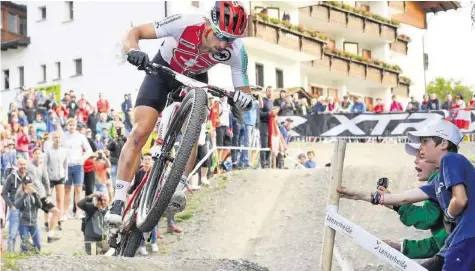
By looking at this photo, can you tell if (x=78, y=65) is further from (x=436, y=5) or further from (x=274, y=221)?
(x=436, y=5)

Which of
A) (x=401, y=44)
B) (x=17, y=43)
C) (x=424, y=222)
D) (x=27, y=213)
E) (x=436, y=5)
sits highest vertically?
(x=436, y=5)

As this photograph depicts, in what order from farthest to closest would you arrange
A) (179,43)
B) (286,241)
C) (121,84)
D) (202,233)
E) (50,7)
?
(50,7) → (121,84) → (202,233) → (286,241) → (179,43)

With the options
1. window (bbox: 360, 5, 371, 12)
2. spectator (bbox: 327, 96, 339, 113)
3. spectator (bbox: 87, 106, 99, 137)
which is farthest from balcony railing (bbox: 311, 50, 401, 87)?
spectator (bbox: 87, 106, 99, 137)

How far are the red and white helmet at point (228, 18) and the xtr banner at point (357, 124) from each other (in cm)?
1622

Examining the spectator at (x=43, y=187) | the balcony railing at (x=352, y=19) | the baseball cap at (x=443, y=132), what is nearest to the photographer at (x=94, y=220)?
the spectator at (x=43, y=187)

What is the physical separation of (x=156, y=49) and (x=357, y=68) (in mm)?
18989

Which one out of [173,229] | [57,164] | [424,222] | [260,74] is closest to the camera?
[424,222]

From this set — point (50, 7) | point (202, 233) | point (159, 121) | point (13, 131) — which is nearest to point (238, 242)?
point (202, 233)

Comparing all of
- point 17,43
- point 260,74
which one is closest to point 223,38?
point 260,74

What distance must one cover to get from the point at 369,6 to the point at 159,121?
147 feet

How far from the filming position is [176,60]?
7.78 m

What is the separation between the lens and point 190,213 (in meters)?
17.4

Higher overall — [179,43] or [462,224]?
[179,43]

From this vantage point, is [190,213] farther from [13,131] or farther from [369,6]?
[369,6]
